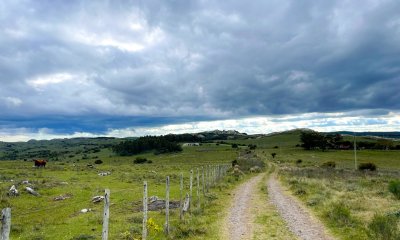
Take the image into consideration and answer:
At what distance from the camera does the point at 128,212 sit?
2238 cm

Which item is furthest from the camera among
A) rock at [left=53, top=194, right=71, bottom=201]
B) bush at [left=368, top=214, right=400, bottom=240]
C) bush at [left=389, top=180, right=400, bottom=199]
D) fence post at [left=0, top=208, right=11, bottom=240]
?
rock at [left=53, top=194, right=71, bottom=201]

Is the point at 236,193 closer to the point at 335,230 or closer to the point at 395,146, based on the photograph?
the point at 335,230

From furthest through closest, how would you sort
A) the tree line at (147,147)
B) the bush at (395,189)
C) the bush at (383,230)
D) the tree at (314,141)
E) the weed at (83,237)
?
the tree line at (147,147) < the tree at (314,141) < the bush at (395,189) < the weed at (83,237) < the bush at (383,230)

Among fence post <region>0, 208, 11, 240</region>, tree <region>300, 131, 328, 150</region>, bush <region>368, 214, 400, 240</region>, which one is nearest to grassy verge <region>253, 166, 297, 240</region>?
bush <region>368, 214, 400, 240</region>

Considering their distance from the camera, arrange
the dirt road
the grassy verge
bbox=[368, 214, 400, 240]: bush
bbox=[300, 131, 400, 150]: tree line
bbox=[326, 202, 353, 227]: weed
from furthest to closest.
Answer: bbox=[300, 131, 400, 150]: tree line < bbox=[326, 202, 353, 227]: weed < the dirt road < the grassy verge < bbox=[368, 214, 400, 240]: bush

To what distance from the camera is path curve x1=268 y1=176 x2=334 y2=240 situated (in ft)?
52.2

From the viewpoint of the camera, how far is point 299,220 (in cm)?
1944

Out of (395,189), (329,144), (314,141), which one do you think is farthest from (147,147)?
(395,189)

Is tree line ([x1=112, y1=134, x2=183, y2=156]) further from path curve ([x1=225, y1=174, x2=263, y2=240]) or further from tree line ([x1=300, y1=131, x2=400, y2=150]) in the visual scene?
path curve ([x1=225, y1=174, x2=263, y2=240])

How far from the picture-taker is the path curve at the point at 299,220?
52.2 feet

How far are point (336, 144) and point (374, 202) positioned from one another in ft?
412

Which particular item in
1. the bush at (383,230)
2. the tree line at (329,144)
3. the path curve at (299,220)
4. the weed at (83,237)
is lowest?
the path curve at (299,220)

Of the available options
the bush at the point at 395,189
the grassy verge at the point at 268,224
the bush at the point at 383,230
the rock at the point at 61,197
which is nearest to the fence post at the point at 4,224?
the grassy verge at the point at 268,224

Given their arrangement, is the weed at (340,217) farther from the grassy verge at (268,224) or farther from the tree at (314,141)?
the tree at (314,141)
